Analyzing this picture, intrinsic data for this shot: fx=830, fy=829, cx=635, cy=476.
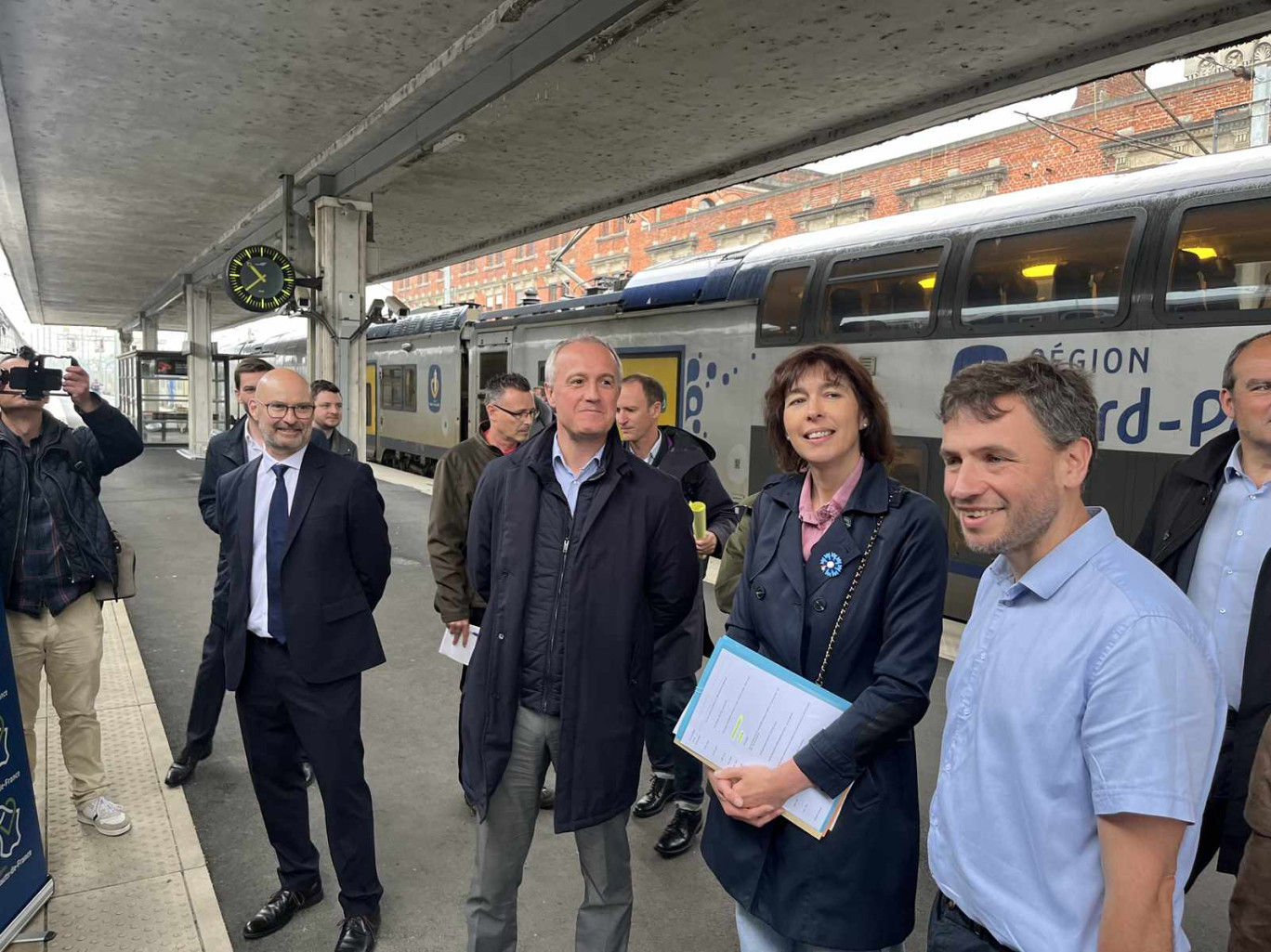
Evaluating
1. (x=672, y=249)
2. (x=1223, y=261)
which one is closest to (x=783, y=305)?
(x=1223, y=261)

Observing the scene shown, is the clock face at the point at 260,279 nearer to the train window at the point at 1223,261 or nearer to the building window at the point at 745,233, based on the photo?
the train window at the point at 1223,261

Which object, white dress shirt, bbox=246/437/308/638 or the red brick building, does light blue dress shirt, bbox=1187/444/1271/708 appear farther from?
the red brick building

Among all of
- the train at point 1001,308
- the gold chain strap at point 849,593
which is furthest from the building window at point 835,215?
the gold chain strap at point 849,593

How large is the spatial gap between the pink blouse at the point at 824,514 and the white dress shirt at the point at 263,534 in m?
1.93

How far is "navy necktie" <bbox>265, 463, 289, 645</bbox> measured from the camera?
2.99m

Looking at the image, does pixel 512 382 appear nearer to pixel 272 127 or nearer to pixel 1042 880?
pixel 1042 880

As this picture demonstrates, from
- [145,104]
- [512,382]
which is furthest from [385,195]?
[512,382]

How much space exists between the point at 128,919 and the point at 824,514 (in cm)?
284

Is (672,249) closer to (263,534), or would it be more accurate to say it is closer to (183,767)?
(183,767)

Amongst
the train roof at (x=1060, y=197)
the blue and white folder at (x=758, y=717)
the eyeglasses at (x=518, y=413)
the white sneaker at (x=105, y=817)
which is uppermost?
the train roof at (x=1060, y=197)

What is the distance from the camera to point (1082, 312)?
622 cm

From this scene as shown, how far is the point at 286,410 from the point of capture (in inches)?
119

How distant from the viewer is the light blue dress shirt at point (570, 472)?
8.36 feet

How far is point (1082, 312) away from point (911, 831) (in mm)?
5449
